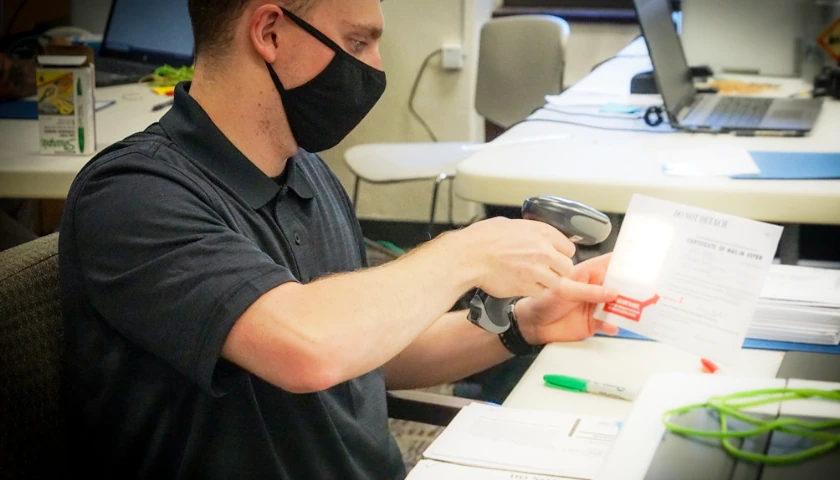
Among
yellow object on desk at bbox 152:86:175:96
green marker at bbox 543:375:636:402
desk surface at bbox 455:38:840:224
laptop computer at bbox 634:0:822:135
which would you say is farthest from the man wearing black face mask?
yellow object on desk at bbox 152:86:175:96

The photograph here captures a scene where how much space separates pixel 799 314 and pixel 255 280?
75 centimetres

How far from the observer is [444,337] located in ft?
4.49

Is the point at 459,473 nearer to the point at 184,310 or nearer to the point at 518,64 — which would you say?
the point at 184,310

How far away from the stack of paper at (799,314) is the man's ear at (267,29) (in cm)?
74

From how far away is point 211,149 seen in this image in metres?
1.08

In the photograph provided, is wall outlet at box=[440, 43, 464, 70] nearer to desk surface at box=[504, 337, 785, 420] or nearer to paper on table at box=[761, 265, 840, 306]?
paper on table at box=[761, 265, 840, 306]

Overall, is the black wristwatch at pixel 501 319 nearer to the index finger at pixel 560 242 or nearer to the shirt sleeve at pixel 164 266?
the index finger at pixel 560 242

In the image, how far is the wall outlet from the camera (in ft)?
12.8

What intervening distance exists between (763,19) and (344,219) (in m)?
2.13

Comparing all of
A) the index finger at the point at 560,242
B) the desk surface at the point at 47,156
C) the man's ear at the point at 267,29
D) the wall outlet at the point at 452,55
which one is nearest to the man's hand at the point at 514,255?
the index finger at the point at 560,242

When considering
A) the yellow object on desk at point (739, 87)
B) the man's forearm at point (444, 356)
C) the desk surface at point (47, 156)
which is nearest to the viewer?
the man's forearm at point (444, 356)

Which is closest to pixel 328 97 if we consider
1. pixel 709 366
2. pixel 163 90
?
pixel 709 366

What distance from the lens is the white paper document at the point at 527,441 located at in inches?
35.4

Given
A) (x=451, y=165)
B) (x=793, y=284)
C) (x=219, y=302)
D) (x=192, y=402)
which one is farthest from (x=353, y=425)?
(x=451, y=165)
